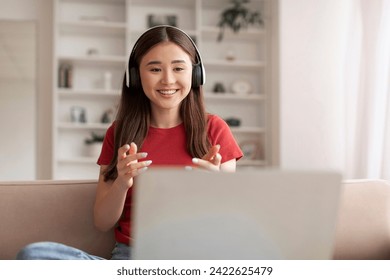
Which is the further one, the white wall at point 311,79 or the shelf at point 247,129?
the shelf at point 247,129

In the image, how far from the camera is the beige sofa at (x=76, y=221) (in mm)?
1240

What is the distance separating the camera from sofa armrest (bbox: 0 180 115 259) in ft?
4.05

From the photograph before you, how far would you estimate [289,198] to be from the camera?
557 millimetres

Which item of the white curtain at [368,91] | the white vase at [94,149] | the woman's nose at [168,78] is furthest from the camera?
the white vase at [94,149]

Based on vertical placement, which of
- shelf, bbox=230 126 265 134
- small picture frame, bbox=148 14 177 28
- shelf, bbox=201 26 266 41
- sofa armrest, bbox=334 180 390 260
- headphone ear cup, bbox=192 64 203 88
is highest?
small picture frame, bbox=148 14 177 28

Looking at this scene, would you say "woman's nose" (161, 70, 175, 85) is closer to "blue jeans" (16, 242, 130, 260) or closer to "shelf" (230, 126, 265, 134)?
"blue jeans" (16, 242, 130, 260)

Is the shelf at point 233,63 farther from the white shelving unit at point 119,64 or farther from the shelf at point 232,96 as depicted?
the shelf at point 232,96

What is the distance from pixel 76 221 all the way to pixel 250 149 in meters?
3.12

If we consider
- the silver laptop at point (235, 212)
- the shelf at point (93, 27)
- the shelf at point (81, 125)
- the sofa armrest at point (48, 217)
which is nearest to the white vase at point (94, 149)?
the shelf at point (81, 125)

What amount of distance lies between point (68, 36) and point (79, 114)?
26.3 inches

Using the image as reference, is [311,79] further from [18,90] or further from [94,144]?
[18,90]

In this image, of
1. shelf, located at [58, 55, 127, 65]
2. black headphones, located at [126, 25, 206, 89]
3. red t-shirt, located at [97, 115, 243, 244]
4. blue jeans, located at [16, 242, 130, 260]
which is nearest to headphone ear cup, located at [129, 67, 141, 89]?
black headphones, located at [126, 25, 206, 89]

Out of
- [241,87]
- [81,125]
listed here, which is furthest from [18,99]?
[241,87]

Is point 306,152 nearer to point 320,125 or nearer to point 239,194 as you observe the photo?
point 320,125
